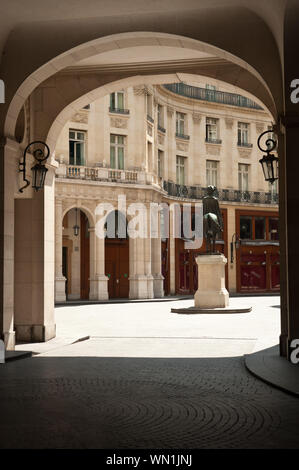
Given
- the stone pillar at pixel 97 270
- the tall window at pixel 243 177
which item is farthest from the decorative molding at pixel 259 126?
the stone pillar at pixel 97 270

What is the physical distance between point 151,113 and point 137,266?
9659 mm

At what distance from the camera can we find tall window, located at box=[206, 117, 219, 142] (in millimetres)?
42812

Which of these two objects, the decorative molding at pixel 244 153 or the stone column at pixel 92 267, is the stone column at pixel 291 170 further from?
the decorative molding at pixel 244 153

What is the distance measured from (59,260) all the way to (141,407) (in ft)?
85.4

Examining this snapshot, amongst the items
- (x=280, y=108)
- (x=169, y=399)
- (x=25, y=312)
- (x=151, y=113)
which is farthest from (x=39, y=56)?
(x=151, y=113)

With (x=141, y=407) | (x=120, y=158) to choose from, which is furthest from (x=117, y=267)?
(x=141, y=407)

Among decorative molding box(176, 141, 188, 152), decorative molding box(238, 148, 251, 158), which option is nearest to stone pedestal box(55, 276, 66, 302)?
decorative molding box(176, 141, 188, 152)

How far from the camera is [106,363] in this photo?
9961 millimetres

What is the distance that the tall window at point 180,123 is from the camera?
135 ft

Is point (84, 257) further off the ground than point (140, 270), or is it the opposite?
point (84, 257)

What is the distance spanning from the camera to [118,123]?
35.2 m

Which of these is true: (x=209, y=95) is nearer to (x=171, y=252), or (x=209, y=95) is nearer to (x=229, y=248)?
(x=229, y=248)

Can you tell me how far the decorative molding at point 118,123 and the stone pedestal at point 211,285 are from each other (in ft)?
49.0

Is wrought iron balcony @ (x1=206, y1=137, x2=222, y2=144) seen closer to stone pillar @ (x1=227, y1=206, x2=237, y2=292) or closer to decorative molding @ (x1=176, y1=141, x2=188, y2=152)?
decorative molding @ (x1=176, y1=141, x2=188, y2=152)
